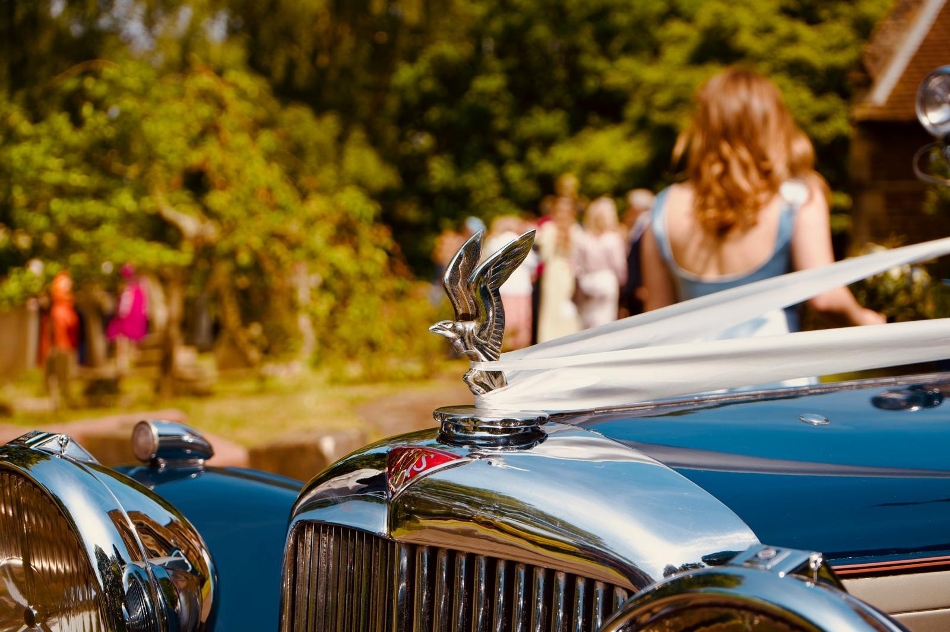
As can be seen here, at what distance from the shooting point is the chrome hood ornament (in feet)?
5.53

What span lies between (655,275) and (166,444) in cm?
137

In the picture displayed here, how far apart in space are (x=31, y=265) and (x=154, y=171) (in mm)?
1370

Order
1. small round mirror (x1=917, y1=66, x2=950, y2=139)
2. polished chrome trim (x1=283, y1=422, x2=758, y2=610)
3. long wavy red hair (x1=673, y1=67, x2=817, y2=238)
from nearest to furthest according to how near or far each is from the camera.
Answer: polished chrome trim (x1=283, y1=422, x2=758, y2=610) < small round mirror (x1=917, y1=66, x2=950, y2=139) < long wavy red hair (x1=673, y1=67, x2=817, y2=238)

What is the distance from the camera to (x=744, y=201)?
2.71 m

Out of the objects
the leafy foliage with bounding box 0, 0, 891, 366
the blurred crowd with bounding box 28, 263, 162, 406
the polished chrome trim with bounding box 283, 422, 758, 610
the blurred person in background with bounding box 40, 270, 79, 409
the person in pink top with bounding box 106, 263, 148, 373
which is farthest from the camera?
the person in pink top with bounding box 106, 263, 148, 373

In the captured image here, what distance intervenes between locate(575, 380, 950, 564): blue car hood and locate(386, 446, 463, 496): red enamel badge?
0.29 meters

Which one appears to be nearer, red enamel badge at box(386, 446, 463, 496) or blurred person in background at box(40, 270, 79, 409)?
red enamel badge at box(386, 446, 463, 496)

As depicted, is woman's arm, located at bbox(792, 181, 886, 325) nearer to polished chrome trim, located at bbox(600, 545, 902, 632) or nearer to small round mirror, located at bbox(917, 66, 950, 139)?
small round mirror, located at bbox(917, 66, 950, 139)

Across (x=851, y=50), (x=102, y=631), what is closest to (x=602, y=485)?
(x=102, y=631)

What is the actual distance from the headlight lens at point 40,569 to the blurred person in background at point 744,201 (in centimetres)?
165

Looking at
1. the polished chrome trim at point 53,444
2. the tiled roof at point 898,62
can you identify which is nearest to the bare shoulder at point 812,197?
the polished chrome trim at point 53,444

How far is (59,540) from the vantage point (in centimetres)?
184

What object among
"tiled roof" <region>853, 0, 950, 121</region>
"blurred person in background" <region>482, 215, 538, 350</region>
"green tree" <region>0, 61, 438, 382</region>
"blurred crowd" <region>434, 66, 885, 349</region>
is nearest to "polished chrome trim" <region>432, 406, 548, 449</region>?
"blurred crowd" <region>434, 66, 885, 349</region>

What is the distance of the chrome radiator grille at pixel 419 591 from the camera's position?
1423 mm
